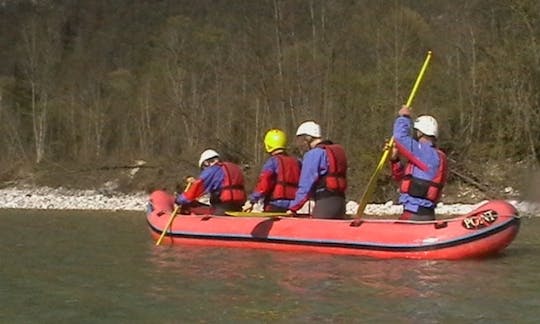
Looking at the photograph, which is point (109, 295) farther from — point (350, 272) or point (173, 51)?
point (173, 51)

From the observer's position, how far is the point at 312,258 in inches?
368

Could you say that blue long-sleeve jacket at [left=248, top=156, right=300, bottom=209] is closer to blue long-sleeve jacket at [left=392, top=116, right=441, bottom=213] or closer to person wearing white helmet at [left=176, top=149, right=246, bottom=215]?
person wearing white helmet at [left=176, top=149, right=246, bottom=215]

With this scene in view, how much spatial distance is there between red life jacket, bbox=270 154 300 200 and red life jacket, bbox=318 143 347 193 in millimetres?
893

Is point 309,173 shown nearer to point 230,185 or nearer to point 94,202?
point 230,185

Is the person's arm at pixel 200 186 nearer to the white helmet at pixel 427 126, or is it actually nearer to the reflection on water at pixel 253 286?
the reflection on water at pixel 253 286

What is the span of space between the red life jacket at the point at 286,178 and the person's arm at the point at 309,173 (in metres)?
0.84

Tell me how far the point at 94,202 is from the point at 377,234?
55.2ft

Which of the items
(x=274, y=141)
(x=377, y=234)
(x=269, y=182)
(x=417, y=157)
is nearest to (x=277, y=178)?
(x=269, y=182)

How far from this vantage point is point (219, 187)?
11523 mm

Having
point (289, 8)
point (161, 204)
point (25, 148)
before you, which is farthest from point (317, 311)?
point (25, 148)

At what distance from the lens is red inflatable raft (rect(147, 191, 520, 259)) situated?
8.90 metres

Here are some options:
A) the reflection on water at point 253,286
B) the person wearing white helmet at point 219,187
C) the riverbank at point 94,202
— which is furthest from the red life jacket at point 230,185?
the riverbank at point 94,202

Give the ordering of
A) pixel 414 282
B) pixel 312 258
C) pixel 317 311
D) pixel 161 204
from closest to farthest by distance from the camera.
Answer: pixel 317 311 < pixel 414 282 < pixel 312 258 < pixel 161 204

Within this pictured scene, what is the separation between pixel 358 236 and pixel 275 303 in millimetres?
2948
